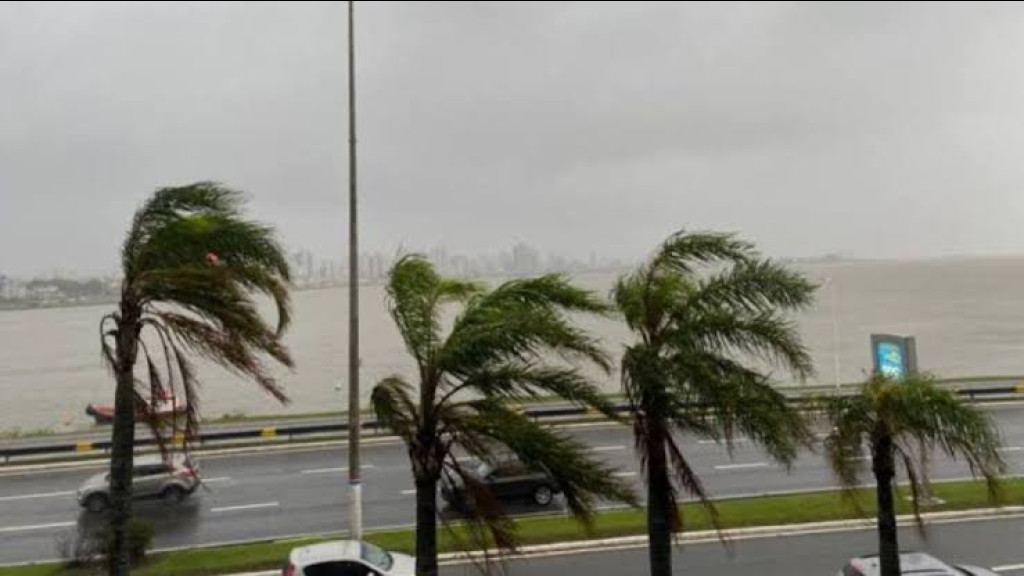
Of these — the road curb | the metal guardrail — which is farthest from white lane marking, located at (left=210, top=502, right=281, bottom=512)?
→ the road curb

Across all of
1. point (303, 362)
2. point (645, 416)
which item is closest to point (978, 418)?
point (645, 416)

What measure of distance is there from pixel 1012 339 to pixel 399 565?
247 feet

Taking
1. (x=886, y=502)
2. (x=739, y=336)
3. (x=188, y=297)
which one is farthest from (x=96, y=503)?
(x=886, y=502)

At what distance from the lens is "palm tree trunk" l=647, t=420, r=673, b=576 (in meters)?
11.1

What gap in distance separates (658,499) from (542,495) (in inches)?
355

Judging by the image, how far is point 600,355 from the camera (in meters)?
10.5

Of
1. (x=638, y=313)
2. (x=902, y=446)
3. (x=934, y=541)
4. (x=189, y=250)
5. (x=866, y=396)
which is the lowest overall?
(x=934, y=541)

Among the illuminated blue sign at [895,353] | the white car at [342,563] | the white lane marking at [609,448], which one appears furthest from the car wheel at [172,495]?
the illuminated blue sign at [895,353]

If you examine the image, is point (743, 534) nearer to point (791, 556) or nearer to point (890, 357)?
point (791, 556)

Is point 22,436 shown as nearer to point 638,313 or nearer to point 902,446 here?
point 638,313

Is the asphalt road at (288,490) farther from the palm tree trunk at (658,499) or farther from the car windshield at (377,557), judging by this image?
the palm tree trunk at (658,499)

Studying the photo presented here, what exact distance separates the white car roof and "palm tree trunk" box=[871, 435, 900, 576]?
25.5ft

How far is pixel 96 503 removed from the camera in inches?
789

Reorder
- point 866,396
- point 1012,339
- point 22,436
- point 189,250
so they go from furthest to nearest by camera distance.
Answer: point 1012,339 → point 22,436 → point 189,250 → point 866,396
